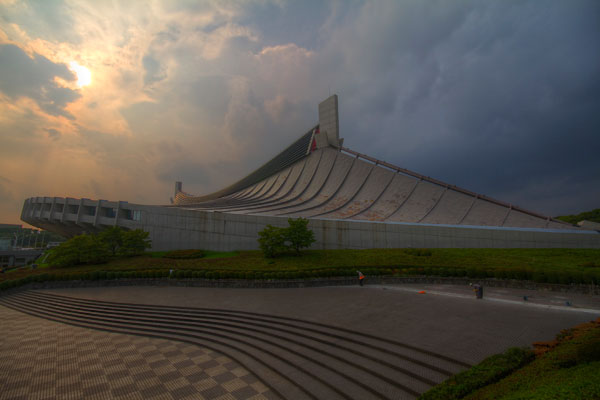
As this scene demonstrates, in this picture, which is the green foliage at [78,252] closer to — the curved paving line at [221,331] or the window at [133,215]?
the window at [133,215]

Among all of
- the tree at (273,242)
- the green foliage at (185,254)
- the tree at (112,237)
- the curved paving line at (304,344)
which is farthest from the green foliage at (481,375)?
the tree at (112,237)

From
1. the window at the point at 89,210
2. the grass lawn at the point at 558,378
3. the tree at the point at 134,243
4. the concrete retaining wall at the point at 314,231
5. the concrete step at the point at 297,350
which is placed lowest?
the concrete step at the point at 297,350

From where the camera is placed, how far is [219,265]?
1762 cm

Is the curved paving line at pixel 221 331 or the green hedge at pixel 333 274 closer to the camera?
the curved paving line at pixel 221 331

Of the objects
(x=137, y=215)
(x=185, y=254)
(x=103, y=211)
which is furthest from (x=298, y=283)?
(x=103, y=211)

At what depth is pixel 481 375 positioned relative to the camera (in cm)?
450

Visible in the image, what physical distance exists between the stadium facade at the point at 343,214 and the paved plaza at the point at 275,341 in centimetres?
647

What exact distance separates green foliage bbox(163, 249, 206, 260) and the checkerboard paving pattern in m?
10.9

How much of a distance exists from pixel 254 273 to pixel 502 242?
1582cm

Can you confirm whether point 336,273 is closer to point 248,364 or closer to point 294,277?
point 294,277

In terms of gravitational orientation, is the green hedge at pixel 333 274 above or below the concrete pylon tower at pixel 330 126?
below

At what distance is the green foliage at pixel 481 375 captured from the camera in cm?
423

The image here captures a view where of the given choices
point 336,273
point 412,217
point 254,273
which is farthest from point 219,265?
point 412,217

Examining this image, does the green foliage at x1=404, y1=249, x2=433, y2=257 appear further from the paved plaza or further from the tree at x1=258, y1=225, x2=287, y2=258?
the tree at x1=258, y1=225, x2=287, y2=258
